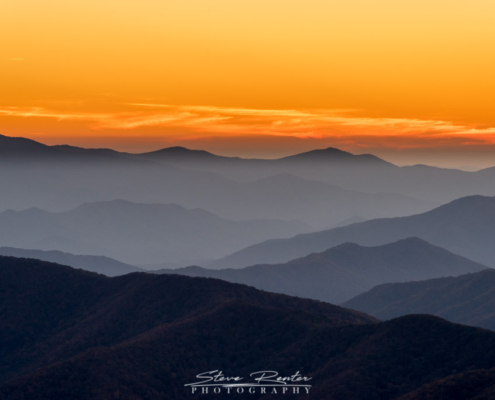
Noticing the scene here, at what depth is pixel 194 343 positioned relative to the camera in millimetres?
49156

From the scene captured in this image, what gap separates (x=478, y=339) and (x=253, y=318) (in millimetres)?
16539

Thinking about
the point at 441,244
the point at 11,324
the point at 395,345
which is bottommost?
the point at 441,244

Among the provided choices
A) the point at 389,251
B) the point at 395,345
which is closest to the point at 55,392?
the point at 395,345

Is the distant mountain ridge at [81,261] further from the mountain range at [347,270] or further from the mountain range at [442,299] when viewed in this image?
the mountain range at [442,299]

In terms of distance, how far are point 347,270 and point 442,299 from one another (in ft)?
145

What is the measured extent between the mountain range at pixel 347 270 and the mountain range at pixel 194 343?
226ft

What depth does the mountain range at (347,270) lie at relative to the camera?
135250 mm

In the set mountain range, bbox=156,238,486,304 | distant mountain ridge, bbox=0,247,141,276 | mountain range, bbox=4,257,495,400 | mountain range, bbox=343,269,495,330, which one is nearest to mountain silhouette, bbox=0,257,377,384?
mountain range, bbox=4,257,495,400

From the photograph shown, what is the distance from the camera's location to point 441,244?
197 m

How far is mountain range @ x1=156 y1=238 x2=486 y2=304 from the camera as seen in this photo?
135250 millimetres

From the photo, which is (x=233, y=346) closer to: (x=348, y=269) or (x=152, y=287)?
(x=152, y=287)

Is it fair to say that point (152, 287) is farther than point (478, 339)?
Yes

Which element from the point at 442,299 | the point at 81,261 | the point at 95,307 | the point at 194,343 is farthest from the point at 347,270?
the point at 194,343

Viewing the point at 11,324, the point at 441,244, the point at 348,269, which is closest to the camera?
the point at 11,324
